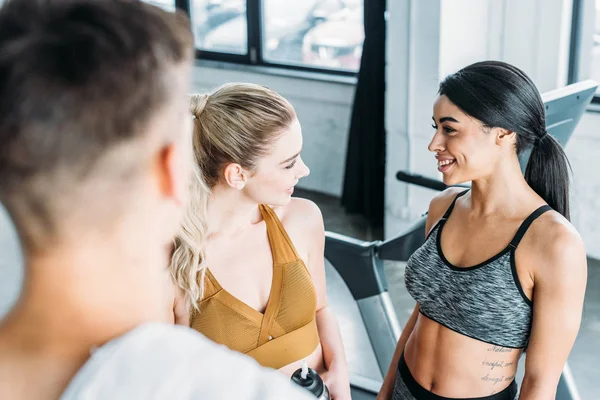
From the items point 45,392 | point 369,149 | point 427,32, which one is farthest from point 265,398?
point 369,149

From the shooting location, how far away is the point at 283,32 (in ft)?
18.4

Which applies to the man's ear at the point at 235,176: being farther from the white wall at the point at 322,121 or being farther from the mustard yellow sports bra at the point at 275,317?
the white wall at the point at 322,121

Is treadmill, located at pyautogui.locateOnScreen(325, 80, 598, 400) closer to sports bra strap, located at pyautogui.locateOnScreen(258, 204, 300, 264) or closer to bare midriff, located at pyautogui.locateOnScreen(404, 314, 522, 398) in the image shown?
bare midriff, located at pyautogui.locateOnScreen(404, 314, 522, 398)

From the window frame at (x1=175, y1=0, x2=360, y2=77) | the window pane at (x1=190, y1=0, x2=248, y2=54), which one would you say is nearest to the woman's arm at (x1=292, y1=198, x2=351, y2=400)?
the window frame at (x1=175, y1=0, x2=360, y2=77)

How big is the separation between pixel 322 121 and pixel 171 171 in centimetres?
479

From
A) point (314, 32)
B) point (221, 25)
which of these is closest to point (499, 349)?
point (314, 32)

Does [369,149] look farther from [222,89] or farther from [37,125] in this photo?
[37,125]

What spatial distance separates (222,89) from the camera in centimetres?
164

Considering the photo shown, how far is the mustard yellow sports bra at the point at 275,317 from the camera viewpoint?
5.26ft

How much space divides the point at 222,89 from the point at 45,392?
1161mm

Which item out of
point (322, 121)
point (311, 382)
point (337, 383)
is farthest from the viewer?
point (322, 121)

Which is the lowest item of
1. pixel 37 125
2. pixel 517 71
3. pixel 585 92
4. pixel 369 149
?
pixel 369 149

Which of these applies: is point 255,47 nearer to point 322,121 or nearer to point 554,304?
point 322,121

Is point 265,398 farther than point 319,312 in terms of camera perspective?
No
